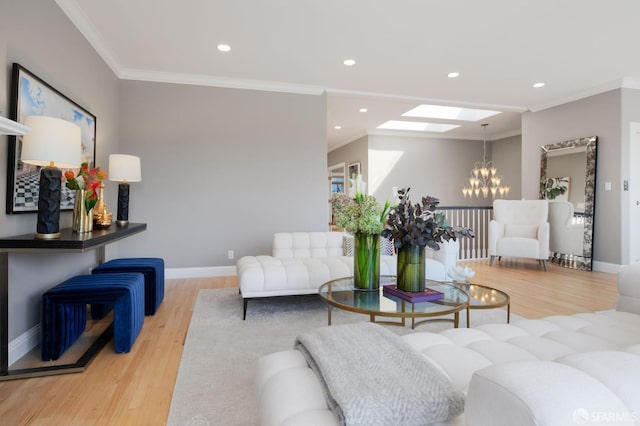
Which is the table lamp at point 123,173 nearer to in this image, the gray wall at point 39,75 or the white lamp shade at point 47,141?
the gray wall at point 39,75

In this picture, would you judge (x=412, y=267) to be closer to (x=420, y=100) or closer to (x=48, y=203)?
(x=48, y=203)

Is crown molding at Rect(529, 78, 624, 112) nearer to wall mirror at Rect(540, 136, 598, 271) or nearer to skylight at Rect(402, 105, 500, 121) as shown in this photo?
wall mirror at Rect(540, 136, 598, 271)

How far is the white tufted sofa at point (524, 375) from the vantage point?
605 mm

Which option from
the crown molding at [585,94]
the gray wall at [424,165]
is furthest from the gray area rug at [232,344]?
the gray wall at [424,165]

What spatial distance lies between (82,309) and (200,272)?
2113 millimetres

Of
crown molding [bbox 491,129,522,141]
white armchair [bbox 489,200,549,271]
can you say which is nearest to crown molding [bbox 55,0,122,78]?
white armchair [bbox 489,200,549,271]

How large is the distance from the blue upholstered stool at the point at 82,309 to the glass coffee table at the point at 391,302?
1.29 meters

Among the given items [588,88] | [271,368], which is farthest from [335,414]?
[588,88]

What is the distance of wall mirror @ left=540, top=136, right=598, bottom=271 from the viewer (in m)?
5.07

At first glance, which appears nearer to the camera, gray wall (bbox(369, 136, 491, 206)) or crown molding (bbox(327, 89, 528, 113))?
crown molding (bbox(327, 89, 528, 113))

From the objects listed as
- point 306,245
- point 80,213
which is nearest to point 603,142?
point 306,245

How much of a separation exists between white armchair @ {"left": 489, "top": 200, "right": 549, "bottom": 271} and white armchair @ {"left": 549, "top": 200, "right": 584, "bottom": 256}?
0.21 metres

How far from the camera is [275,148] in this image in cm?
484

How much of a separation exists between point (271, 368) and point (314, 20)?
3.02 meters
